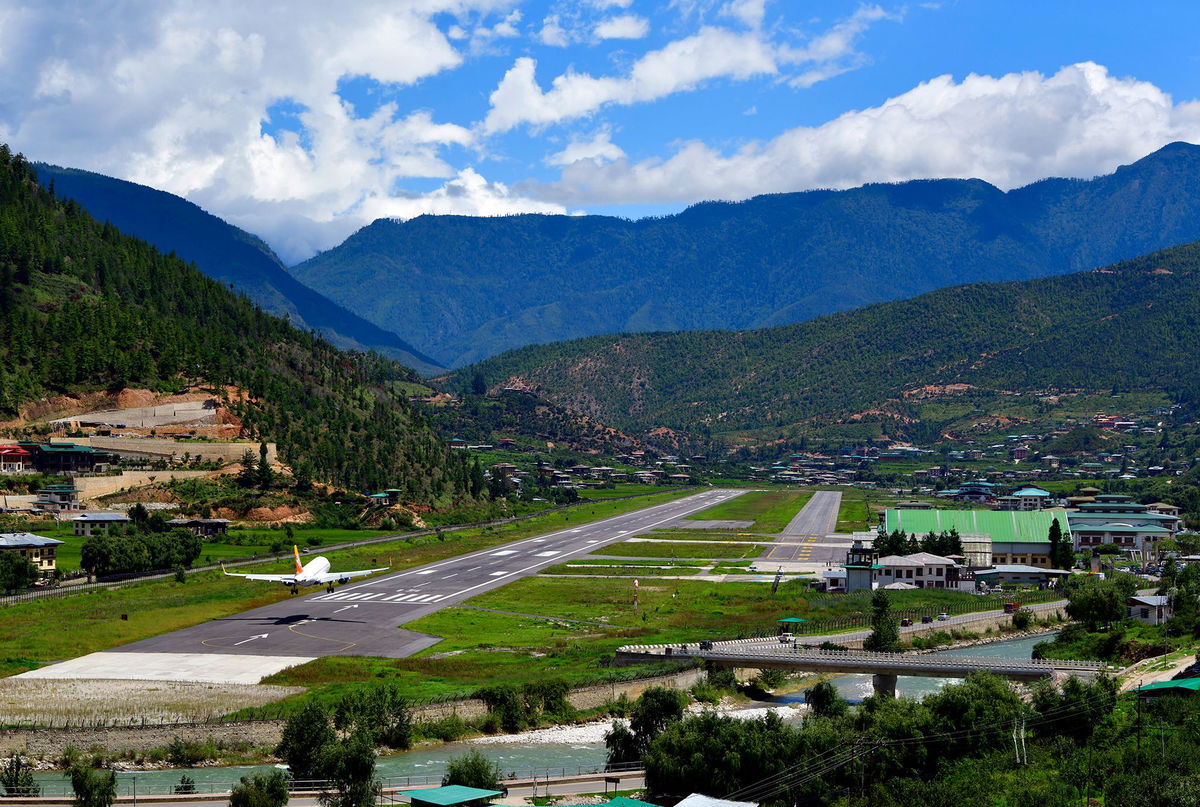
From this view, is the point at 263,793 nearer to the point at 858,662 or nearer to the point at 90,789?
the point at 90,789

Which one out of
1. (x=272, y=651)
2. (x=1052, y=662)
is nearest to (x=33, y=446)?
(x=272, y=651)

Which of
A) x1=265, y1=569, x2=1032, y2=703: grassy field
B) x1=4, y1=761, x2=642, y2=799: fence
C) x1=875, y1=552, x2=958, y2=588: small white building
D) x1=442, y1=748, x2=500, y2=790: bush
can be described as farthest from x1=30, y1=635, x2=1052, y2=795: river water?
x1=875, y1=552, x2=958, y2=588: small white building

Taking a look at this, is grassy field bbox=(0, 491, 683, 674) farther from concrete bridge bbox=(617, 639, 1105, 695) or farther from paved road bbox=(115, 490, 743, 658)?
concrete bridge bbox=(617, 639, 1105, 695)

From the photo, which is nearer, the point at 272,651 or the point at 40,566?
the point at 272,651

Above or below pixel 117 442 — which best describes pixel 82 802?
below

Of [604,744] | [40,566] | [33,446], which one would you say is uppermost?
[33,446]

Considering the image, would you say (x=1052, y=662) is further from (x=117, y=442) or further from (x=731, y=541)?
(x=117, y=442)
